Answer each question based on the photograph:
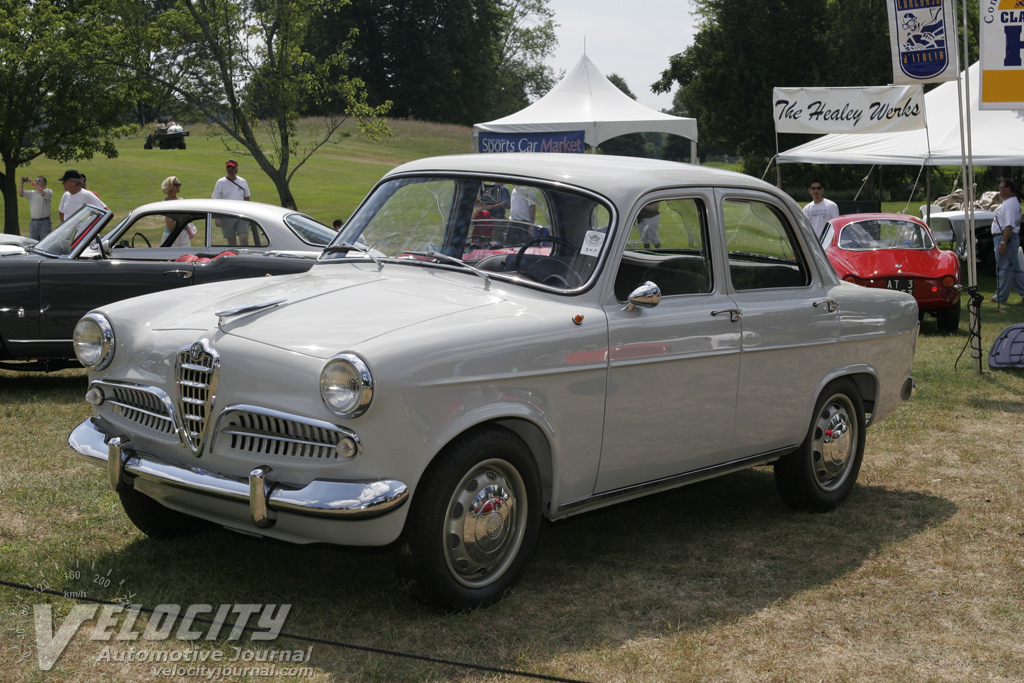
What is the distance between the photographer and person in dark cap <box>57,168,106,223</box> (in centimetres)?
1313

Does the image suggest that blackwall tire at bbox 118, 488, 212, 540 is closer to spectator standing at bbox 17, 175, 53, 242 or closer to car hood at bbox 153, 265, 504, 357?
car hood at bbox 153, 265, 504, 357

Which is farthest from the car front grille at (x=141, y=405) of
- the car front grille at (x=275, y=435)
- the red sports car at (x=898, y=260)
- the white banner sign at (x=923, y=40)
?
the red sports car at (x=898, y=260)

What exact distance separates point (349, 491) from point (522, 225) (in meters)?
1.72

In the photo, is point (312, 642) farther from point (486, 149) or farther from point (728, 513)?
point (486, 149)

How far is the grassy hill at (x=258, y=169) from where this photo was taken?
1344 inches

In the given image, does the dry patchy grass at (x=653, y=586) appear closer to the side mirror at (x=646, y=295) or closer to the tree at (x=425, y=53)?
the side mirror at (x=646, y=295)

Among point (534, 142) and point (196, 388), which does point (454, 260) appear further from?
point (534, 142)

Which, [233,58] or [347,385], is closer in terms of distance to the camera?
[347,385]

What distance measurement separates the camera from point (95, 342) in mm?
4512

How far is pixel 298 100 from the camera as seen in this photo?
23859 mm

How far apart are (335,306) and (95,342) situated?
3.73 ft

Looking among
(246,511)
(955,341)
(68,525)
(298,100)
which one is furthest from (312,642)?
(298,100)

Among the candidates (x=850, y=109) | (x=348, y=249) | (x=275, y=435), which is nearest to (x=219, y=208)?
(x=348, y=249)

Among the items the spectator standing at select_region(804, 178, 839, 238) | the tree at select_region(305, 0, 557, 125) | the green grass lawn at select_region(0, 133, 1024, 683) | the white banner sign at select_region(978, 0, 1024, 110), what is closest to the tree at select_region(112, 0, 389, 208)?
the spectator standing at select_region(804, 178, 839, 238)
